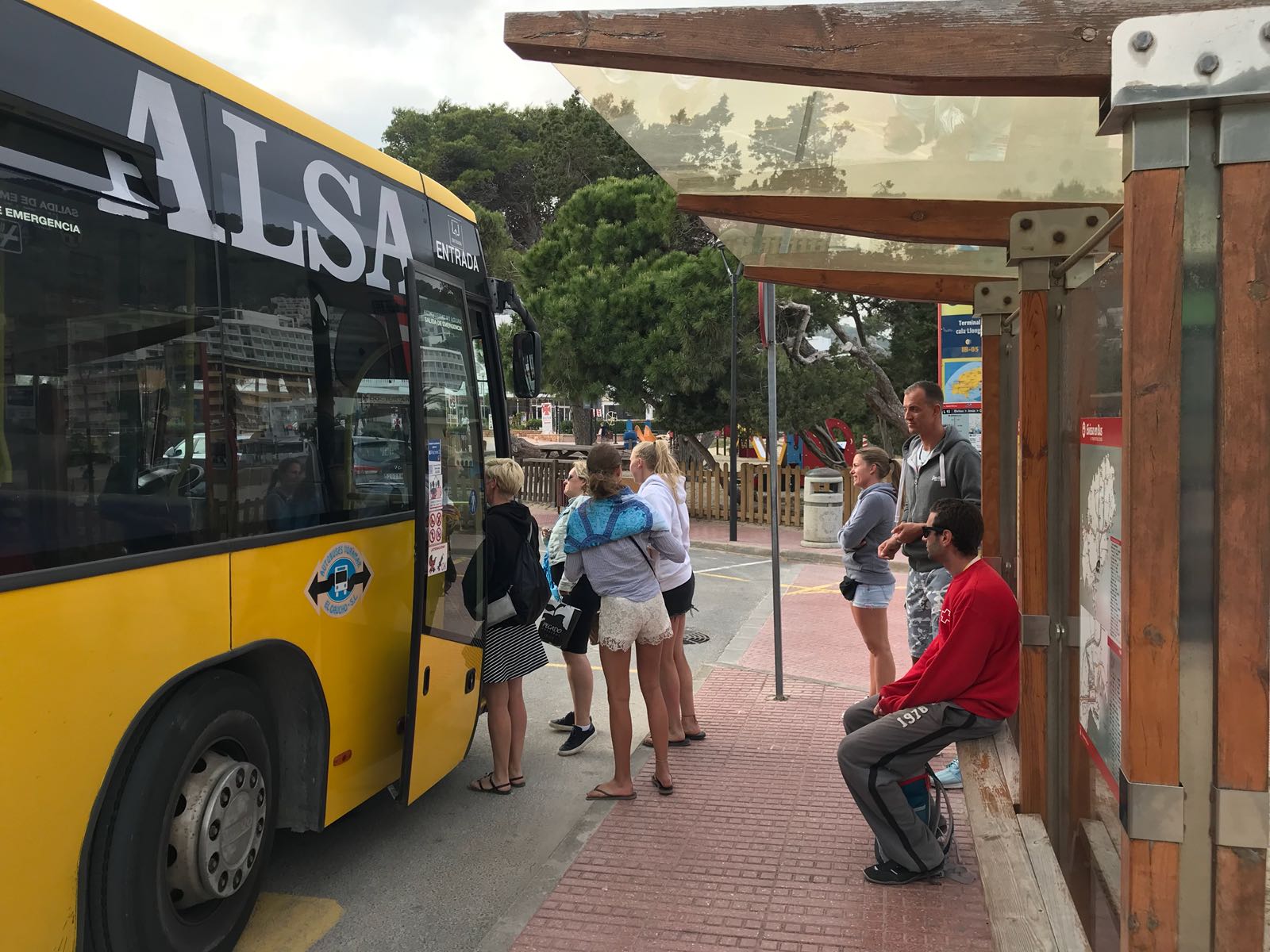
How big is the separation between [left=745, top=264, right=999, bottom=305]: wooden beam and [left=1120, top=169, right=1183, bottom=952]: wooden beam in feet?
14.5

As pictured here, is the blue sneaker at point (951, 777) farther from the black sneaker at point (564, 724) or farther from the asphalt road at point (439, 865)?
the black sneaker at point (564, 724)

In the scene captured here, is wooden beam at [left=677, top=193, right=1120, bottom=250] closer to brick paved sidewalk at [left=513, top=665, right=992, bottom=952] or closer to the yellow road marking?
brick paved sidewalk at [left=513, top=665, right=992, bottom=952]

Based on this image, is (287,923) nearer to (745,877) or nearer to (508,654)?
(508,654)

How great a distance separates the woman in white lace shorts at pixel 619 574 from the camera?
16.6ft

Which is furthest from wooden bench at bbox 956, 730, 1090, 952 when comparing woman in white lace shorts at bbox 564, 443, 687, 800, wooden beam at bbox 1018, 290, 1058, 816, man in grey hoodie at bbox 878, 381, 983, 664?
woman in white lace shorts at bbox 564, 443, 687, 800

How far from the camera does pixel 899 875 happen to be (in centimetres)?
421

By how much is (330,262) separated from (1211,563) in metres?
3.47

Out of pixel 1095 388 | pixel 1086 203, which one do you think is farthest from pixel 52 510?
pixel 1086 203

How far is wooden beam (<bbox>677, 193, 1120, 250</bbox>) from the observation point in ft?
14.5

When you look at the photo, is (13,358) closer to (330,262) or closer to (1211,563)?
(330,262)

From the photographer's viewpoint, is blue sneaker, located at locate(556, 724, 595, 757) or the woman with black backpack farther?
blue sneaker, located at locate(556, 724, 595, 757)

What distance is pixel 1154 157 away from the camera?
6.36 feet

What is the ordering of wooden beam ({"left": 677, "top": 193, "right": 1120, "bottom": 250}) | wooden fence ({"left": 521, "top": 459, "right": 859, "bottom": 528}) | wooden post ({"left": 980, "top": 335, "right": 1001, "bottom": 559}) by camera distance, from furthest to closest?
wooden fence ({"left": 521, "top": 459, "right": 859, "bottom": 528}), wooden post ({"left": 980, "top": 335, "right": 1001, "bottom": 559}), wooden beam ({"left": 677, "top": 193, "right": 1120, "bottom": 250})

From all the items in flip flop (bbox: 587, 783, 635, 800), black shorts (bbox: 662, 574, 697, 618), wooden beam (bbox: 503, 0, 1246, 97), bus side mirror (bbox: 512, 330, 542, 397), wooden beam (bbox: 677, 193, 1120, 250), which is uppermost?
wooden beam (bbox: 677, 193, 1120, 250)
